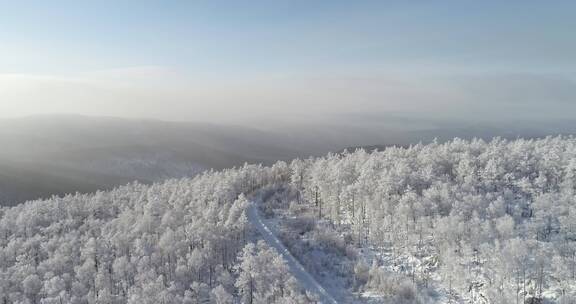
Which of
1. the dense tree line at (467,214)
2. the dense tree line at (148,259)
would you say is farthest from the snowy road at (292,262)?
the dense tree line at (467,214)

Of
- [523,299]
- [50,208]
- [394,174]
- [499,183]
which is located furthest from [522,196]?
[50,208]

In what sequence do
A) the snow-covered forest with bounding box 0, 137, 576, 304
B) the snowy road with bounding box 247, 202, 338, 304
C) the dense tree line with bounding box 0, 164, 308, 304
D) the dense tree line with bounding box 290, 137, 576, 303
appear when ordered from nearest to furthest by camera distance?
1. the dense tree line with bounding box 290, 137, 576, 303
2. the snow-covered forest with bounding box 0, 137, 576, 304
3. the dense tree line with bounding box 0, 164, 308, 304
4. the snowy road with bounding box 247, 202, 338, 304

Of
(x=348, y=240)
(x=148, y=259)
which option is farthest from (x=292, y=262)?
(x=148, y=259)

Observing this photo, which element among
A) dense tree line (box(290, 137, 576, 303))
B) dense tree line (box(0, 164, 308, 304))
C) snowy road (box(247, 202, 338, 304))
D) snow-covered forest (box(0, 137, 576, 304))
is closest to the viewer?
dense tree line (box(290, 137, 576, 303))

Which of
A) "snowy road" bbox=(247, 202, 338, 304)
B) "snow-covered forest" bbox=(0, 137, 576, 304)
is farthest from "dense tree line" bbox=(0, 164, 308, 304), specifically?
"snowy road" bbox=(247, 202, 338, 304)

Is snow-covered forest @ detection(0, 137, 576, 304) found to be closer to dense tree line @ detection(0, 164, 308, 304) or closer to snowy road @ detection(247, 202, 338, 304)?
dense tree line @ detection(0, 164, 308, 304)

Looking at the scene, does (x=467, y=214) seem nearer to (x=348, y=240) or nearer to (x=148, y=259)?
(x=348, y=240)

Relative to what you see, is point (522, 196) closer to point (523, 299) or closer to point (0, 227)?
point (523, 299)
